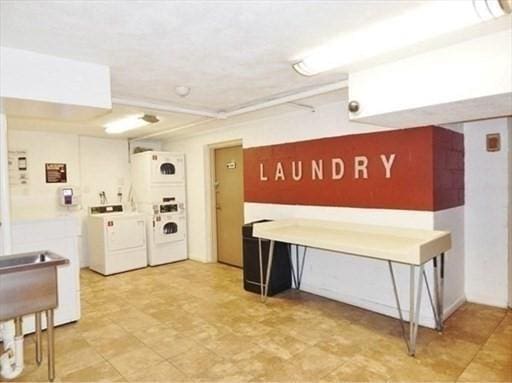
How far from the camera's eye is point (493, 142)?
366cm

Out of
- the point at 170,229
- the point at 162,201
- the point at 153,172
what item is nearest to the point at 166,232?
the point at 170,229

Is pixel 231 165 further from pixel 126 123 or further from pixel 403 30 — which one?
pixel 403 30

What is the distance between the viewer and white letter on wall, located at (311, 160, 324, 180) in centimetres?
412

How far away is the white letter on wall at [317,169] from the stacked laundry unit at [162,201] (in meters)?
2.91

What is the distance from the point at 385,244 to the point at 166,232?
4039 mm

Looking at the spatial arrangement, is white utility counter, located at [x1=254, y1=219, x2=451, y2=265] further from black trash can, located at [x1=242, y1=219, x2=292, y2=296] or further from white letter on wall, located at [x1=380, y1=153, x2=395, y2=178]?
white letter on wall, located at [x1=380, y1=153, x2=395, y2=178]

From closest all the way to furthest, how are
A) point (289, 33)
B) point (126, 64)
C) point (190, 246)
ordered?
point (289, 33)
point (126, 64)
point (190, 246)

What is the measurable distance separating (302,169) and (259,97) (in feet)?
3.65

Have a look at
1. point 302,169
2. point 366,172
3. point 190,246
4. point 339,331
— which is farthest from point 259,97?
point 190,246

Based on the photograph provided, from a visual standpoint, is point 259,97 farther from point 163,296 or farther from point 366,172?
point 163,296

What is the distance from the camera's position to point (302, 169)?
171 inches

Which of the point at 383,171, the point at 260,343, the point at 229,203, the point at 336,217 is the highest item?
the point at 383,171

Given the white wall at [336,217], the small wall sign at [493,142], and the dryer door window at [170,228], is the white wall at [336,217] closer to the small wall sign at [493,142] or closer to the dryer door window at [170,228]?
the small wall sign at [493,142]

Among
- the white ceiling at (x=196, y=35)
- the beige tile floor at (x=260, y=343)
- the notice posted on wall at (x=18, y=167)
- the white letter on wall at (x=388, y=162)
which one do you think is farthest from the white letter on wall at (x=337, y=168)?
the notice posted on wall at (x=18, y=167)
